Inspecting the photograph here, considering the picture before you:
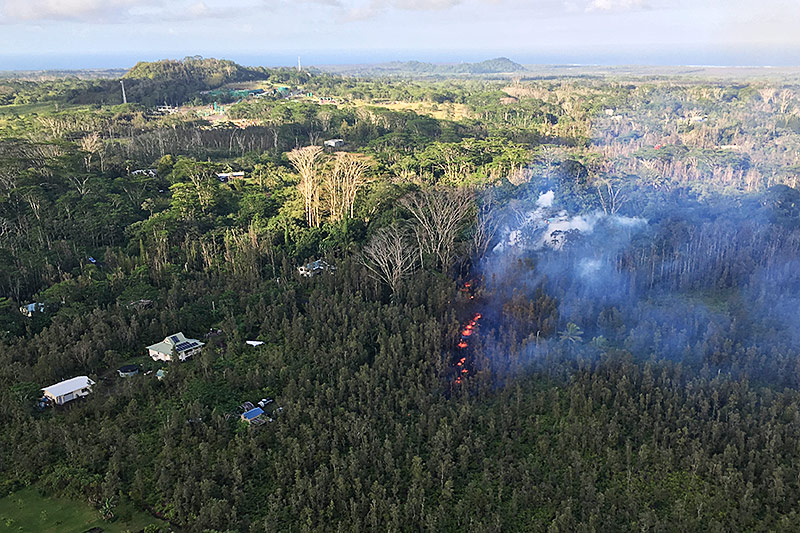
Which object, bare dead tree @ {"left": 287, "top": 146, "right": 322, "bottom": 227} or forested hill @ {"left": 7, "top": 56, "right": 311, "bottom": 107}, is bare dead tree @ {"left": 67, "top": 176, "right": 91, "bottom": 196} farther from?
forested hill @ {"left": 7, "top": 56, "right": 311, "bottom": 107}

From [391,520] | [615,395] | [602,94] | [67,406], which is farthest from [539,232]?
[602,94]

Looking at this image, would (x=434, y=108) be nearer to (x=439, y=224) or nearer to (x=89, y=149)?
(x=89, y=149)

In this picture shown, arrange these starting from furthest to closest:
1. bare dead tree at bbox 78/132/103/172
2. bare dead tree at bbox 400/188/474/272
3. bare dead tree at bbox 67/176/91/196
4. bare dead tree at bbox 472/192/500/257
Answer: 1. bare dead tree at bbox 78/132/103/172
2. bare dead tree at bbox 67/176/91/196
3. bare dead tree at bbox 472/192/500/257
4. bare dead tree at bbox 400/188/474/272

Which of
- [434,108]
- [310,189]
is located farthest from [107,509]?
[434,108]

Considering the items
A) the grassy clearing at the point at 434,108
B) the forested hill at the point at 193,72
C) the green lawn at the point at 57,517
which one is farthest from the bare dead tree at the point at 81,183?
the forested hill at the point at 193,72

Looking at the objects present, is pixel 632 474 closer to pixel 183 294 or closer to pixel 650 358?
pixel 650 358

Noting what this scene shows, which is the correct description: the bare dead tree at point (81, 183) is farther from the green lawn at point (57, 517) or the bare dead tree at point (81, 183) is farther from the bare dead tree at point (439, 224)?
the green lawn at point (57, 517)

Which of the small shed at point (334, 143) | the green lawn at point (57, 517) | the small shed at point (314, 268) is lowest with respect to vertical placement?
the green lawn at point (57, 517)

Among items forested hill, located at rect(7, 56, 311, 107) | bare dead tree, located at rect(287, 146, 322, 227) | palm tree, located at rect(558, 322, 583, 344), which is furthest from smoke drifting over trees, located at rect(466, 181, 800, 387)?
forested hill, located at rect(7, 56, 311, 107)

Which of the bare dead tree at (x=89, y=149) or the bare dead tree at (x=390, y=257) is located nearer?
the bare dead tree at (x=390, y=257)
